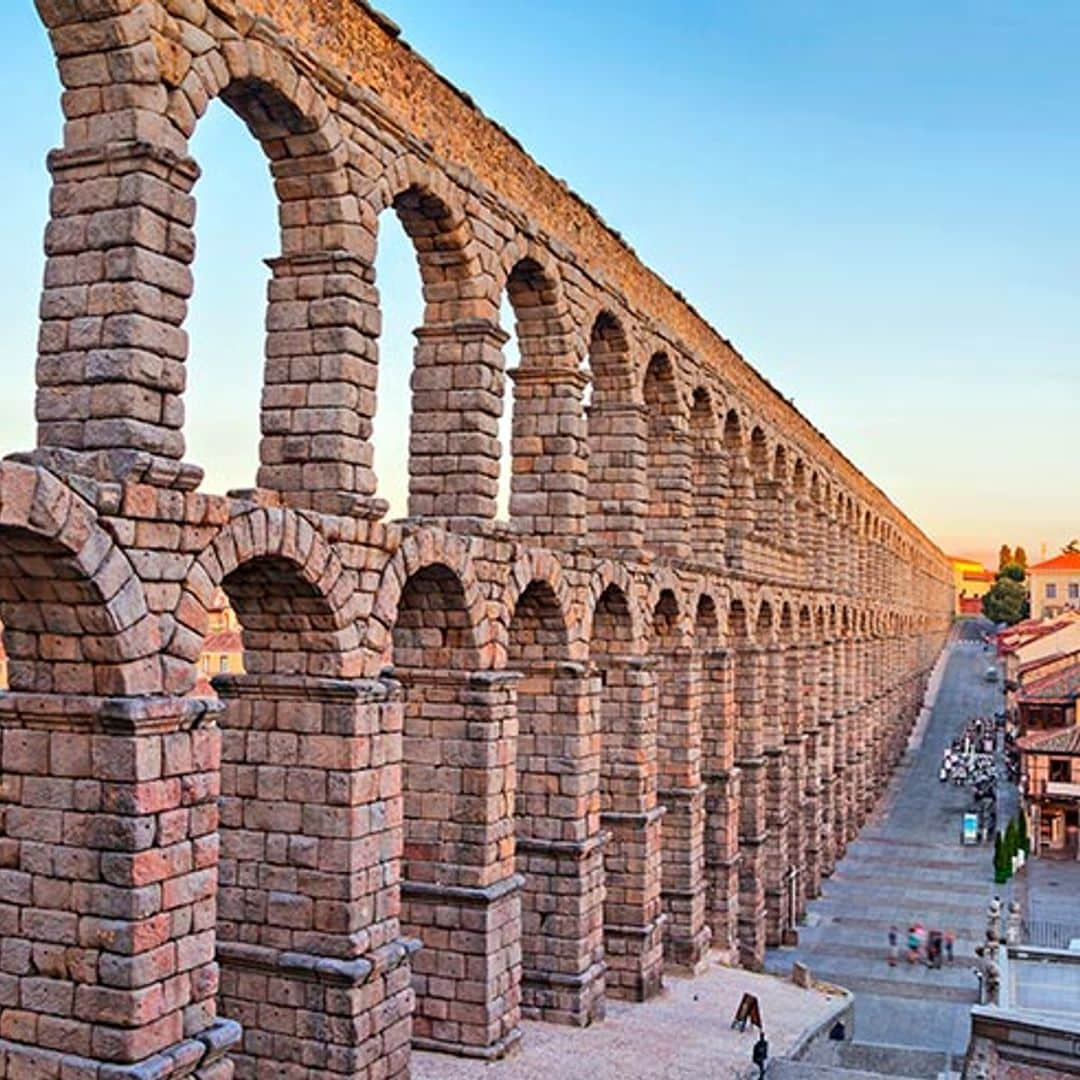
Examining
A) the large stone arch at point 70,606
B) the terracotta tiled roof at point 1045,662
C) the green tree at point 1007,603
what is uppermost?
the green tree at point 1007,603

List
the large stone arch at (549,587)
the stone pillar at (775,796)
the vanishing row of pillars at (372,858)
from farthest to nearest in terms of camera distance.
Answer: the stone pillar at (775,796) → the large stone arch at (549,587) → the vanishing row of pillars at (372,858)

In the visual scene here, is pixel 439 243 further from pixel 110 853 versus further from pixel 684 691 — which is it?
pixel 684 691

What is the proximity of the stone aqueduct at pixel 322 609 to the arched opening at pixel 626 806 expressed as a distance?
71 millimetres

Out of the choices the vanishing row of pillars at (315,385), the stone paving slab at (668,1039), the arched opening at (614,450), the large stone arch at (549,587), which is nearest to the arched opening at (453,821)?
the stone paving slab at (668,1039)

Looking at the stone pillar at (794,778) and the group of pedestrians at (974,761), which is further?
the group of pedestrians at (974,761)

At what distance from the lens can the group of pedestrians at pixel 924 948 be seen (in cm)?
3725

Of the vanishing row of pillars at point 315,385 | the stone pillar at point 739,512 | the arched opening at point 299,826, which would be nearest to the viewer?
the vanishing row of pillars at point 315,385

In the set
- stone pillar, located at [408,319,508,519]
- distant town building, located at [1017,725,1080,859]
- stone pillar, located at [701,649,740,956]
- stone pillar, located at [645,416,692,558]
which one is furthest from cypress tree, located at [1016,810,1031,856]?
stone pillar, located at [408,319,508,519]

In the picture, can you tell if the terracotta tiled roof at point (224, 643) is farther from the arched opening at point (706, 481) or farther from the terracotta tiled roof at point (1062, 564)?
the terracotta tiled roof at point (1062, 564)

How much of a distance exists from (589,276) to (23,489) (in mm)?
A: 13958

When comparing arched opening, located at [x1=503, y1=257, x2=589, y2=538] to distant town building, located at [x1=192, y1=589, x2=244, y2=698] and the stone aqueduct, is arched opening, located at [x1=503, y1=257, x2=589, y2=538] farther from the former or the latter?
distant town building, located at [x1=192, y1=589, x2=244, y2=698]

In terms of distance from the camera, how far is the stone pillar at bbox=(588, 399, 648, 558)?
85.0ft

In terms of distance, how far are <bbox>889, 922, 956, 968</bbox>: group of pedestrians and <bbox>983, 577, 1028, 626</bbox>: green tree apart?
11111cm

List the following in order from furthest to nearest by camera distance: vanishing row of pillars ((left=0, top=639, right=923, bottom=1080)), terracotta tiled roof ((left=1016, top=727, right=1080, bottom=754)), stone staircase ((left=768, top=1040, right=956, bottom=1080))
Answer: terracotta tiled roof ((left=1016, top=727, right=1080, bottom=754)), stone staircase ((left=768, top=1040, right=956, bottom=1080)), vanishing row of pillars ((left=0, top=639, right=923, bottom=1080))
